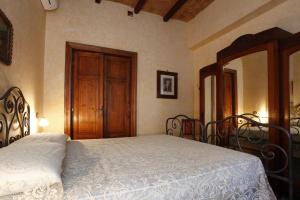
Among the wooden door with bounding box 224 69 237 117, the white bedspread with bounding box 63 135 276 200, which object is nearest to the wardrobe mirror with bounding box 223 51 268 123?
the wooden door with bounding box 224 69 237 117

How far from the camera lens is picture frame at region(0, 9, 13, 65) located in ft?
4.32

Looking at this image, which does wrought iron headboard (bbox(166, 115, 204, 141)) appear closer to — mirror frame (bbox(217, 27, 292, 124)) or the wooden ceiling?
mirror frame (bbox(217, 27, 292, 124))

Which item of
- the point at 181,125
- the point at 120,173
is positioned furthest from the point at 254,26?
the point at 120,173

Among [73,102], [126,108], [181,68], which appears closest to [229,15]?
[181,68]

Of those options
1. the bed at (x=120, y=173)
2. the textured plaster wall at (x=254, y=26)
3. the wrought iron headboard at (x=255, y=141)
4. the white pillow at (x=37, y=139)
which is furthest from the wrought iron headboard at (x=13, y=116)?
the textured plaster wall at (x=254, y=26)

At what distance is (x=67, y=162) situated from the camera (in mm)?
1206

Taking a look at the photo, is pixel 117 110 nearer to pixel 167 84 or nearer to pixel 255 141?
pixel 167 84

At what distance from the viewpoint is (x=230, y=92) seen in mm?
2510

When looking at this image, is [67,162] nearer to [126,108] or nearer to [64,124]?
[64,124]

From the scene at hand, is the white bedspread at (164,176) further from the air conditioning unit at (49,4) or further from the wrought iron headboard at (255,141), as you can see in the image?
the air conditioning unit at (49,4)

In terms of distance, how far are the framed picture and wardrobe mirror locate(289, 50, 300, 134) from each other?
1960 millimetres

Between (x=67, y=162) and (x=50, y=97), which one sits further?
(x=50, y=97)

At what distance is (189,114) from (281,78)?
1946 millimetres

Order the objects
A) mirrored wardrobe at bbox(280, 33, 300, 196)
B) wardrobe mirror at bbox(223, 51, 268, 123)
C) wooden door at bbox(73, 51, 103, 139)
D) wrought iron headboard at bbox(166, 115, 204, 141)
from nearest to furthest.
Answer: mirrored wardrobe at bbox(280, 33, 300, 196) → wardrobe mirror at bbox(223, 51, 268, 123) → wooden door at bbox(73, 51, 103, 139) → wrought iron headboard at bbox(166, 115, 204, 141)
